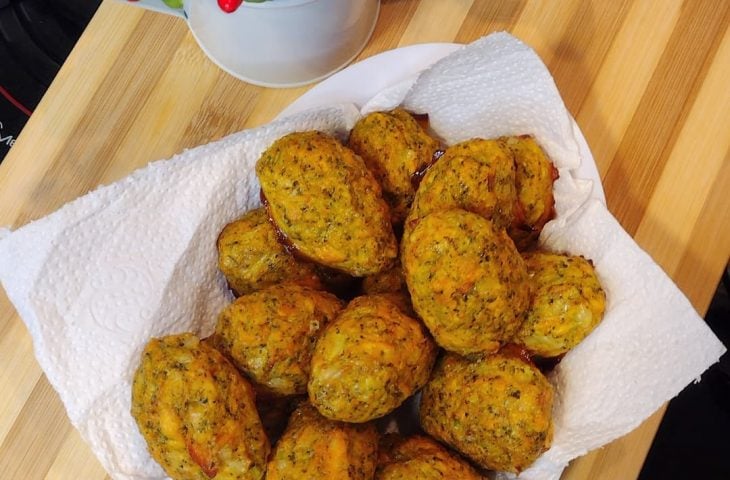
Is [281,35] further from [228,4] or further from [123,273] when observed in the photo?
[123,273]

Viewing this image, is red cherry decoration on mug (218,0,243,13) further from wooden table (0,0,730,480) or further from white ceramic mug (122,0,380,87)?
wooden table (0,0,730,480)

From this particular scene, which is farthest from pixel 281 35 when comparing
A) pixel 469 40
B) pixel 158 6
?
pixel 469 40

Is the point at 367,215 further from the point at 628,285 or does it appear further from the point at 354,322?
the point at 628,285

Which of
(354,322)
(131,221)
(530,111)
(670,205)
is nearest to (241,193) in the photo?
(131,221)

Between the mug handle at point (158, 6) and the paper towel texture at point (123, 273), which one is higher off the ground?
the mug handle at point (158, 6)

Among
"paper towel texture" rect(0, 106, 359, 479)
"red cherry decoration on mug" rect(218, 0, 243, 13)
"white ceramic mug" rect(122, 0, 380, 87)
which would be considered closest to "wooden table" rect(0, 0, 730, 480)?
"white ceramic mug" rect(122, 0, 380, 87)

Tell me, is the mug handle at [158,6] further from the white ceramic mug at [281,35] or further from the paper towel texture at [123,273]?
the paper towel texture at [123,273]

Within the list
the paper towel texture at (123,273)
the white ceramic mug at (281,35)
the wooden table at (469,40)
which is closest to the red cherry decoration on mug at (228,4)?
the white ceramic mug at (281,35)

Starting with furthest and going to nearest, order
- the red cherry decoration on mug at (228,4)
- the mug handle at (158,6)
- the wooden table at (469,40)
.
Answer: the wooden table at (469,40) < the mug handle at (158,6) < the red cherry decoration on mug at (228,4)
